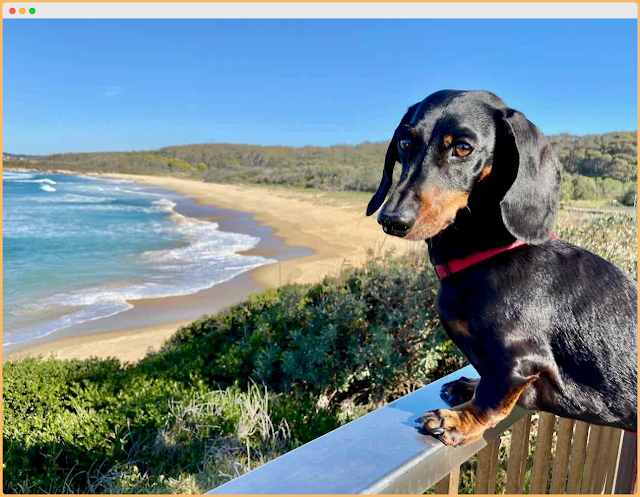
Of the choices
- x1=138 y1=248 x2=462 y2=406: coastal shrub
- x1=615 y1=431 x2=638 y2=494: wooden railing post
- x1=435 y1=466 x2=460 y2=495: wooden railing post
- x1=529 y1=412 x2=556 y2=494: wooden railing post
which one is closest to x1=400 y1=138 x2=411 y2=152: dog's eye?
x1=435 y1=466 x2=460 y2=495: wooden railing post

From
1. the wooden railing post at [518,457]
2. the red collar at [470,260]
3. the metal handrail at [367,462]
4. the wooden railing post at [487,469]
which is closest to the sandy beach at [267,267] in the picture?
the wooden railing post at [518,457]

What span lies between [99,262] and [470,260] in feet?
52.4

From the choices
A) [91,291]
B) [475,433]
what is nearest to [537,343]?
[475,433]

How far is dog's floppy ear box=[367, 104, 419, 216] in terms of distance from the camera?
1469 millimetres

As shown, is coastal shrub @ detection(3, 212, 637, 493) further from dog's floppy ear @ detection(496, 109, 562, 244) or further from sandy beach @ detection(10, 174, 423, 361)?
dog's floppy ear @ detection(496, 109, 562, 244)

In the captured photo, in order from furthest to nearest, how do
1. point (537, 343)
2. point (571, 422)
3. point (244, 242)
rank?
point (244, 242) → point (571, 422) → point (537, 343)

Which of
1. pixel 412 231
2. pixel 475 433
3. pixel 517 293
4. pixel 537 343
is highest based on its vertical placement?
pixel 412 231

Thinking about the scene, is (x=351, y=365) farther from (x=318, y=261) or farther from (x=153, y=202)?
(x=153, y=202)

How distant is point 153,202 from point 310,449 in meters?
33.9

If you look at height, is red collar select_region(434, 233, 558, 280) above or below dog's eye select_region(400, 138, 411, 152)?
below

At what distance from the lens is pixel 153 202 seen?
33156mm

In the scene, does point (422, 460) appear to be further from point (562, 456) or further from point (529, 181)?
point (562, 456)

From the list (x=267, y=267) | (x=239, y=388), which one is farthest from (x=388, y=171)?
(x=267, y=267)

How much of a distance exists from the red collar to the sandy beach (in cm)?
431
